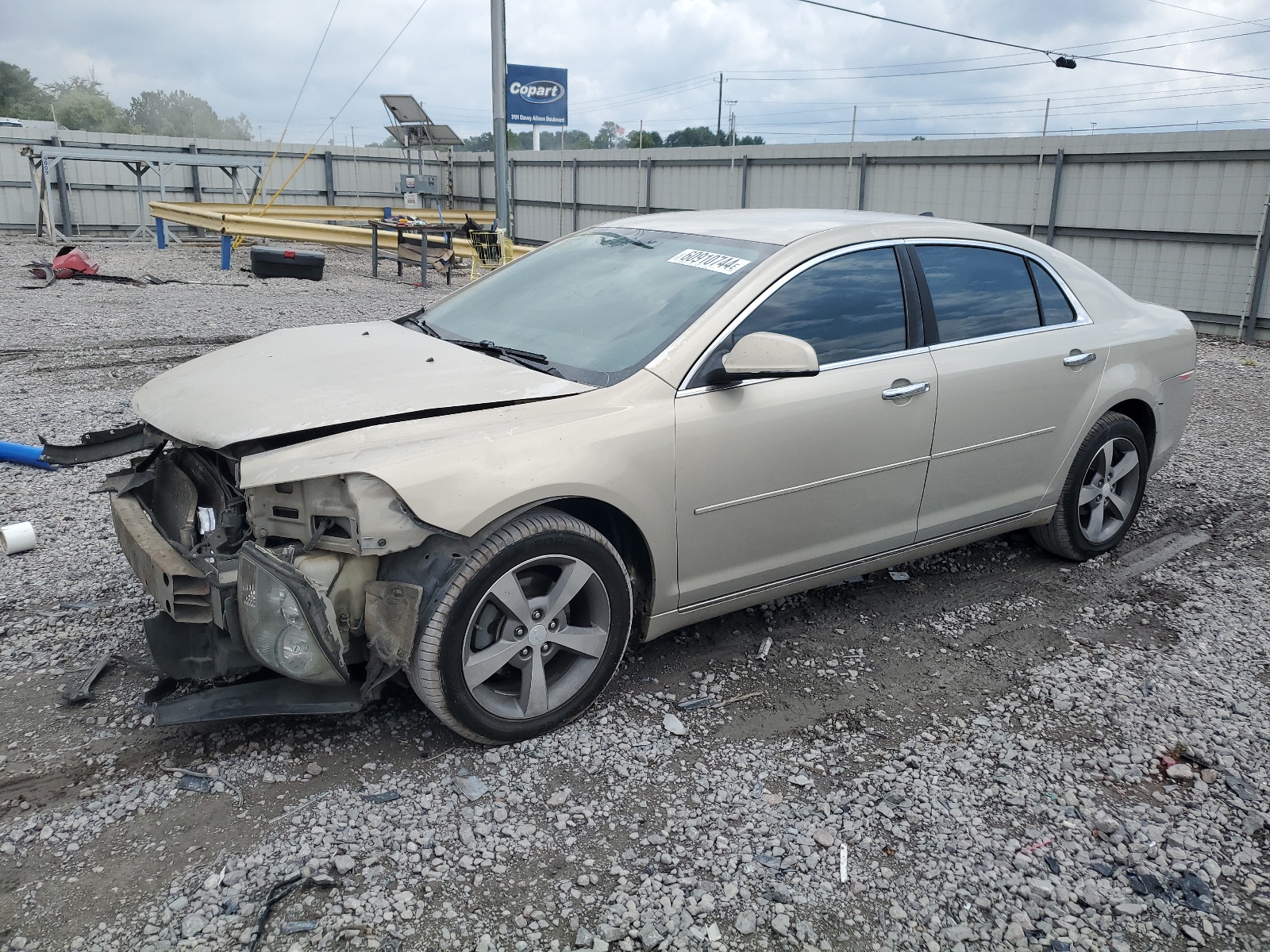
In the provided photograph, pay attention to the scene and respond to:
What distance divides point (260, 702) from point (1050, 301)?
12.6 ft

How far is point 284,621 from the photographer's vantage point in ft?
9.39

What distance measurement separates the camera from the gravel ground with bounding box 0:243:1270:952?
2.55m

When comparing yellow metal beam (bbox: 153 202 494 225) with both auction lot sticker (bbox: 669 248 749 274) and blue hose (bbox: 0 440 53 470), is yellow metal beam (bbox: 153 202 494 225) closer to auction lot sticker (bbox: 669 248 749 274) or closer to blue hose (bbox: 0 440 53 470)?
blue hose (bbox: 0 440 53 470)

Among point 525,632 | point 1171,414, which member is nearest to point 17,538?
point 525,632

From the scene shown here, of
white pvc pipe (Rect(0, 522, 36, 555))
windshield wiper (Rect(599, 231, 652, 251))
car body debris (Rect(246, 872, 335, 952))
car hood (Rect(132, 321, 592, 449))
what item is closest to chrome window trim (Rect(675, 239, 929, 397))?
car hood (Rect(132, 321, 592, 449))

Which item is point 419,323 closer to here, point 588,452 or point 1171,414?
point 588,452

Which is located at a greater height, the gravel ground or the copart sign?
the copart sign

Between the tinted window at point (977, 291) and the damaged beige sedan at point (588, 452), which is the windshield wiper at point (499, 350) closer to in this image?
the damaged beige sedan at point (588, 452)

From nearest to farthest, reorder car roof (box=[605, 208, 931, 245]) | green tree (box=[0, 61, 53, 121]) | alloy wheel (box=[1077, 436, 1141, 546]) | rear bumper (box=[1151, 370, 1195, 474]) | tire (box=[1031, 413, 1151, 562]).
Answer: car roof (box=[605, 208, 931, 245]) < tire (box=[1031, 413, 1151, 562]) < alloy wheel (box=[1077, 436, 1141, 546]) < rear bumper (box=[1151, 370, 1195, 474]) < green tree (box=[0, 61, 53, 121])

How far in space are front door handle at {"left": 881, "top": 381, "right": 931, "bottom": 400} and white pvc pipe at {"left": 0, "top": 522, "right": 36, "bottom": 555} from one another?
4056 mm

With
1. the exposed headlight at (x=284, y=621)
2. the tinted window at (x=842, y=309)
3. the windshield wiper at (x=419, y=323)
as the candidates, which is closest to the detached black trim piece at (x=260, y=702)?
the exposed headlight at (x=284, y=621)

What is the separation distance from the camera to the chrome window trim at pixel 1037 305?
4207 mm

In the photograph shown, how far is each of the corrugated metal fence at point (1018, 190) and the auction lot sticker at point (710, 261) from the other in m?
11.3

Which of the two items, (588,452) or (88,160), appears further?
(88,160)
